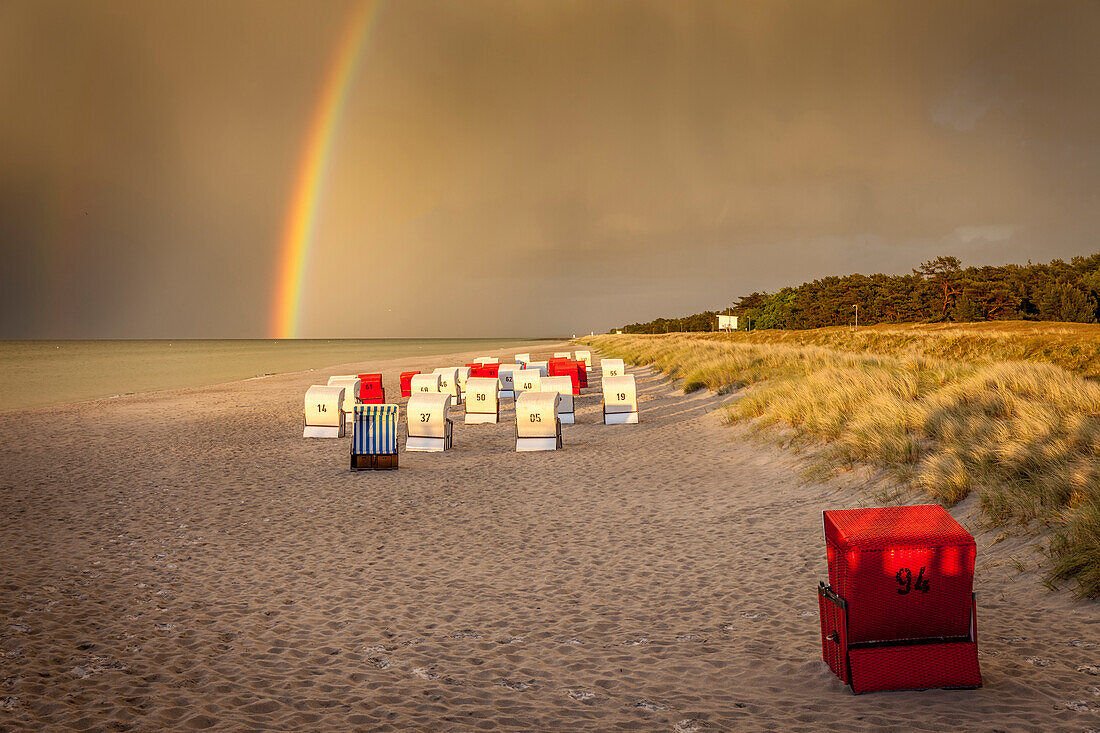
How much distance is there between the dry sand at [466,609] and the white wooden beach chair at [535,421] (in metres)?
2.18

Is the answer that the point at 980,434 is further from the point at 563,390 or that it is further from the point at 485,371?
the point at 485,371

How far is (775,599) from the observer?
20.3 ft

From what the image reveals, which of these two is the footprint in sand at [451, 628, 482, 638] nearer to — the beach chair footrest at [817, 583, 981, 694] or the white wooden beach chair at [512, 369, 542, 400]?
the beach chair footrest at [817, 583, 981, 694]

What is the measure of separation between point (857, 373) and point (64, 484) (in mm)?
17600

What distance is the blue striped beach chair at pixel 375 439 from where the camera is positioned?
13000 mm

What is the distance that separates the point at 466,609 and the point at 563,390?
12.5 m

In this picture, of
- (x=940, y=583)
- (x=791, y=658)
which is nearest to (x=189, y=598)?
(x=791, y=658)

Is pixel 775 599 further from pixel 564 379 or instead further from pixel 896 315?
pixel 896 315

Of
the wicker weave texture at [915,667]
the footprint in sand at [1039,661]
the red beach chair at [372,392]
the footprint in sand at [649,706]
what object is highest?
the red beach chair at [372,392]

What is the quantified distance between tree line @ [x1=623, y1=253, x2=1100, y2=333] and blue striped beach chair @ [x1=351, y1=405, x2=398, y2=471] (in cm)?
5464

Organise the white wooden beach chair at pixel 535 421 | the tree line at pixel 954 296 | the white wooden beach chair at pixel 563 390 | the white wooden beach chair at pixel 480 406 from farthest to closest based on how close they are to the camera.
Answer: the tree line at pixel 954 296 < the white wooden beach chair at pixel 480 406 < the white wooden beach chair at pixel 563 390 < the white wooden beach chair at pixel 535 421

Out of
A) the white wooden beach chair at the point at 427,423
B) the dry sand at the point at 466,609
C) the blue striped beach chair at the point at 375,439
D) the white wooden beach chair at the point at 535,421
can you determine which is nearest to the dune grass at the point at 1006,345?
the white wooden beach chair at the point at 535,421

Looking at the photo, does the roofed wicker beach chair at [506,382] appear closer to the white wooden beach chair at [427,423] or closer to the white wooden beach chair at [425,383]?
the white wooden beach chair at [425,383]

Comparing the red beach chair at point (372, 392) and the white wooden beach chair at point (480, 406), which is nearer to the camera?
the white wooden beach chair at point (480, 406)
